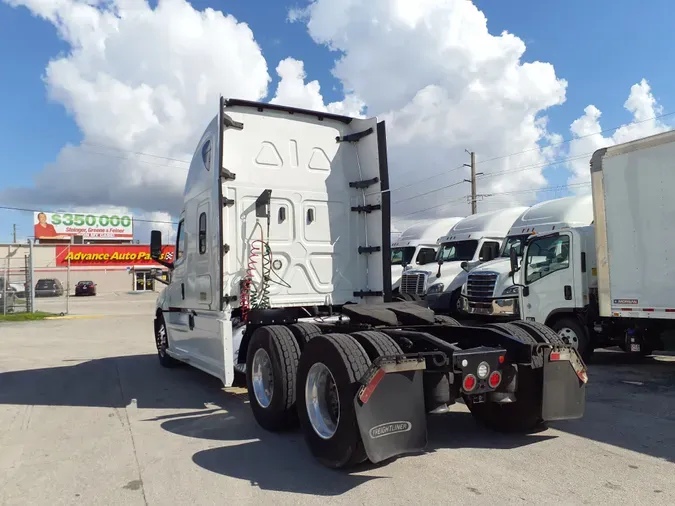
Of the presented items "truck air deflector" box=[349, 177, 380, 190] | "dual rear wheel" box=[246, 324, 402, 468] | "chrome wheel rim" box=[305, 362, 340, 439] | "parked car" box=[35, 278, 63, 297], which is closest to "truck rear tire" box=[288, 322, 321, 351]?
"dual rear wheel" box=[246, 324, 402, 468]

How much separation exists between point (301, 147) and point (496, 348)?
387 centimetres

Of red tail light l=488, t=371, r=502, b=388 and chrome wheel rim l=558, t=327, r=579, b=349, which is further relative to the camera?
chrome wheel rim l=558, t=327, r=579, b=349

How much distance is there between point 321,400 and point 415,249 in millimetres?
13394

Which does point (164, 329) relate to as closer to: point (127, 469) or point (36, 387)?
point (36, 387)

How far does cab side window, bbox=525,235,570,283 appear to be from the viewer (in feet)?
31.6

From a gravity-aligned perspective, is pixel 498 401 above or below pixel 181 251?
below

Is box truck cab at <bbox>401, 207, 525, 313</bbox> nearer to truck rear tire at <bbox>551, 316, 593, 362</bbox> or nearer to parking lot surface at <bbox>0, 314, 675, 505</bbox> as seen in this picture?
truck rear tire at <bbox>551, 316, 593, 362</bbox>

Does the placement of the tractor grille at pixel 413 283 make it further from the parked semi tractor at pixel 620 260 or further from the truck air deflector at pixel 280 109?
the truck air deflector at pixel 280 109

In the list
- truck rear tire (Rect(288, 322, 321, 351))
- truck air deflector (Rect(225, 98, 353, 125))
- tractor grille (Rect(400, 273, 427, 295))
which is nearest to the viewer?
truck rear tire (Rect(288, 322, 321, 351))

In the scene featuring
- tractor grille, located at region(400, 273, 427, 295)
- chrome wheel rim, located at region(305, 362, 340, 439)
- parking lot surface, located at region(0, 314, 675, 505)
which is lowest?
parking lot surface, located at region(0, 314, 675, 505)

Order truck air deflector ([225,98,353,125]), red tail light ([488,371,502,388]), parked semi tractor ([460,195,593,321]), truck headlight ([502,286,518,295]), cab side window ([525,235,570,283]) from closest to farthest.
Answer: red tail light ([488,371,502,388])
truck air deflector ([225,98,353,125])
cab side window ([525,235,570,283])
truck headlight ([502,286,518,295])
parked semi tractor ([460,195,593,321])

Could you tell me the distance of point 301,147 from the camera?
7473 millimetres

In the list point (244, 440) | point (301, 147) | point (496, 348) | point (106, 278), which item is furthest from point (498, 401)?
point (106, 278)

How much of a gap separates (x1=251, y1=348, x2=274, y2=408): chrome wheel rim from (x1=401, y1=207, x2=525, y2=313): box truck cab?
31.4ft
